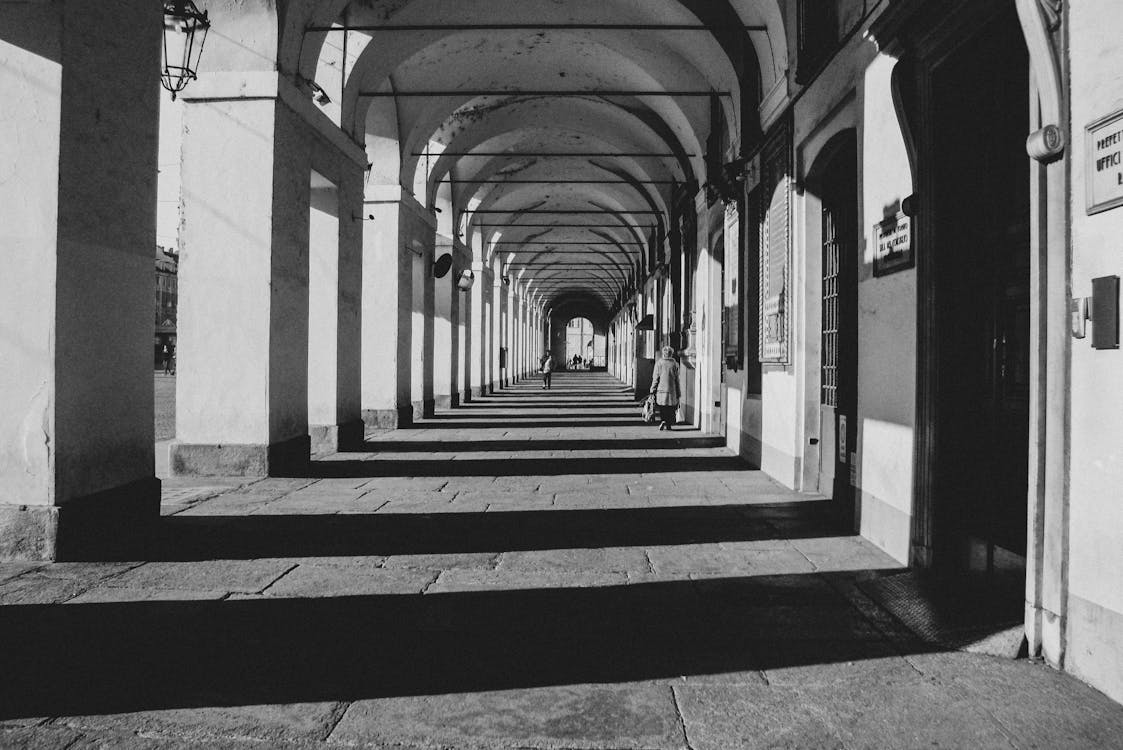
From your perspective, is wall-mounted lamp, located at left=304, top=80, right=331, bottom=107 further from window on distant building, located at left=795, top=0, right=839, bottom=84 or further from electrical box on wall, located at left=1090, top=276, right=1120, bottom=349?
electrical box on wall, located at left=1090, top=276, right=1120, bottom=349

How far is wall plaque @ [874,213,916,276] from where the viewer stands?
5125mm

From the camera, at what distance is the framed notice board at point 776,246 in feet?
26.9

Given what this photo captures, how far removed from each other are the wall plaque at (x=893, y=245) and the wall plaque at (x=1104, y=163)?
1.88 metres

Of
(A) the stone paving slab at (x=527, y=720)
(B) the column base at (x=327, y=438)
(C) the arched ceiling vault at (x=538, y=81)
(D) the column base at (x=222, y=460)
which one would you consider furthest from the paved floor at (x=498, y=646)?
(C) the arched ceiling vault at (x=538, y=81)

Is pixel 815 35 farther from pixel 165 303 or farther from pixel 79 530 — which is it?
pixel 165 303

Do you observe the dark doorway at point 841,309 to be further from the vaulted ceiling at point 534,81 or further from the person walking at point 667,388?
the person walking at point 667,388

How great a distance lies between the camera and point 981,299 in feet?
15.4

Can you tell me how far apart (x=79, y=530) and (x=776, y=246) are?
21.5 ft

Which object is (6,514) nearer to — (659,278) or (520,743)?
(520,743)

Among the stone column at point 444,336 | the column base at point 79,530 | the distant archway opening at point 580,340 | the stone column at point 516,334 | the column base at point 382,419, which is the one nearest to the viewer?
the column base at point 79,530

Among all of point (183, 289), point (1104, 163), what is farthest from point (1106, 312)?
point (183, 289)

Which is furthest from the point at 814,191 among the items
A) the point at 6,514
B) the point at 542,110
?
the point at 542,110

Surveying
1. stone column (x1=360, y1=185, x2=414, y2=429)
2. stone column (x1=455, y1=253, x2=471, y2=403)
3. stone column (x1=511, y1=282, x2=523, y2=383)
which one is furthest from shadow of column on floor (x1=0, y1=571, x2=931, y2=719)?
stone column (x1=511, y1=282, x2=523, y2=383)

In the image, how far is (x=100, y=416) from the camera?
534 cm
